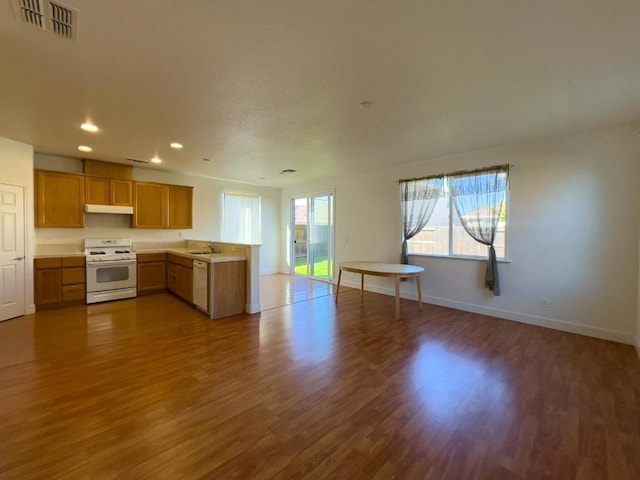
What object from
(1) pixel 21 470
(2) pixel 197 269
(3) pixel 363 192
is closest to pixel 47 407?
(1) pixel 21 470

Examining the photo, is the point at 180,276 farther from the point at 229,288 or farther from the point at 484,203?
the point at 484,203

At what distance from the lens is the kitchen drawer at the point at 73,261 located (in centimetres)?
464

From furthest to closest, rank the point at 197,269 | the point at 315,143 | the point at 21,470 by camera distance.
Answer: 1. the point at 197,269
2. the point at 315,143
3. the point at 21,470

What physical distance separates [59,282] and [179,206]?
238cm

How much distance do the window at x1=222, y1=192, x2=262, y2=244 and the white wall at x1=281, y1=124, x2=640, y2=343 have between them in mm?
4745

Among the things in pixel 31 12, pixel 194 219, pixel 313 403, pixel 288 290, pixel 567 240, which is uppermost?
pixel 31 12

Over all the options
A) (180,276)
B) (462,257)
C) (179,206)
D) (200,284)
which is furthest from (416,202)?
(179,206)

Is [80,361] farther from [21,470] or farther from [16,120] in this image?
[16,120]

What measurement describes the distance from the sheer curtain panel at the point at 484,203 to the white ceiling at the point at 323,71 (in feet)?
1.83

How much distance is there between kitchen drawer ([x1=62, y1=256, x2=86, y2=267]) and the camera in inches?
183

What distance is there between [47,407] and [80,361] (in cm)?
79

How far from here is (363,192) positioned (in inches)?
241

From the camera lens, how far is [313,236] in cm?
750

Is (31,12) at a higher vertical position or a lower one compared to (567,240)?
higher
